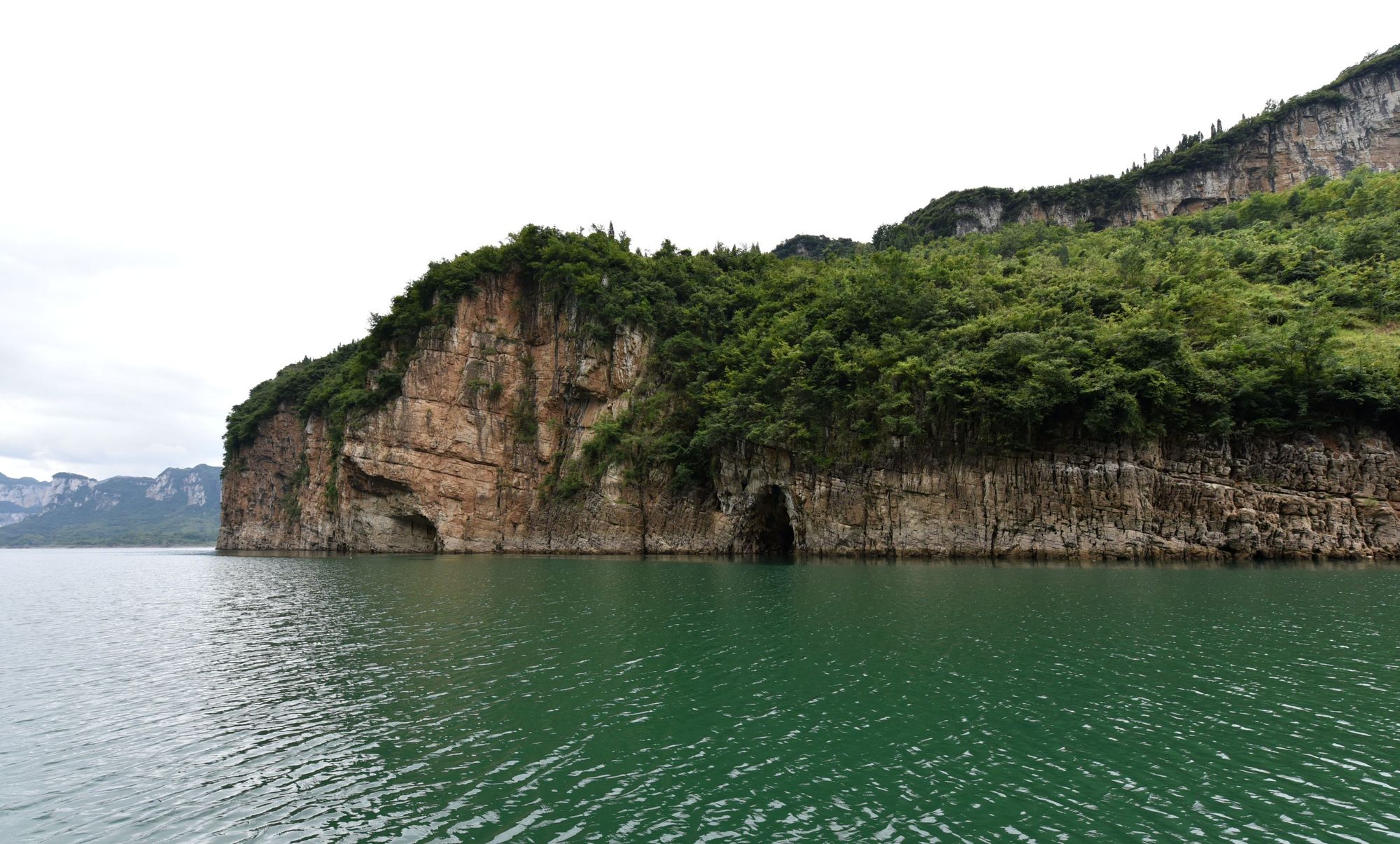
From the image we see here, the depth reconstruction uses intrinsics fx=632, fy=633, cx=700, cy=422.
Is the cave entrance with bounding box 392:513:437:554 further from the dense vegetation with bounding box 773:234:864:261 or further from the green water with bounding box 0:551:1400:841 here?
the dense vegetation with bounding box 773:234:864:261

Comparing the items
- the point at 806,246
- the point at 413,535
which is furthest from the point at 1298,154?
the point at 413,535

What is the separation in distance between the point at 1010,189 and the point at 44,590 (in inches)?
4183

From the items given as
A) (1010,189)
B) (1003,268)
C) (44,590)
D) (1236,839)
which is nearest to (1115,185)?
(1010,189)

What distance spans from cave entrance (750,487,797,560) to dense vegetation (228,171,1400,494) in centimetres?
568

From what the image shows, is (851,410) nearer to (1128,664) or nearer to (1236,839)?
(1128,664)

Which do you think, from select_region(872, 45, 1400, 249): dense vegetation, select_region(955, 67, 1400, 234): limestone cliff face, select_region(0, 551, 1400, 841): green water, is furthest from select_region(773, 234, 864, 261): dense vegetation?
select_region(0, 551, 1400, 841): green water

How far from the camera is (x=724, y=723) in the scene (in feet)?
36.0

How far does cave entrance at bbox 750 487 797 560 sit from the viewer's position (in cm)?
4972

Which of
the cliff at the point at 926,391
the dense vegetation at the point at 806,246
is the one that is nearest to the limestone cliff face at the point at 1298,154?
the cliff at the point at 926,391

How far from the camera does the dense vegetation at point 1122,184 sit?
7738cm

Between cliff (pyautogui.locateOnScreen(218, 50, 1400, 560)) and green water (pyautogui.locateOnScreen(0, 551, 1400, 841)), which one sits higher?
cliff (pyautogui.locateOnScreen(218, 50, 1400, 560))

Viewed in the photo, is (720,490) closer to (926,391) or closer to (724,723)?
(926,391)

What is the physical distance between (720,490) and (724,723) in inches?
1545

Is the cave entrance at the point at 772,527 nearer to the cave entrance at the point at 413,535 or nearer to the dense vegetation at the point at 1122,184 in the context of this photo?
the cave entrance at the point at 413,535
